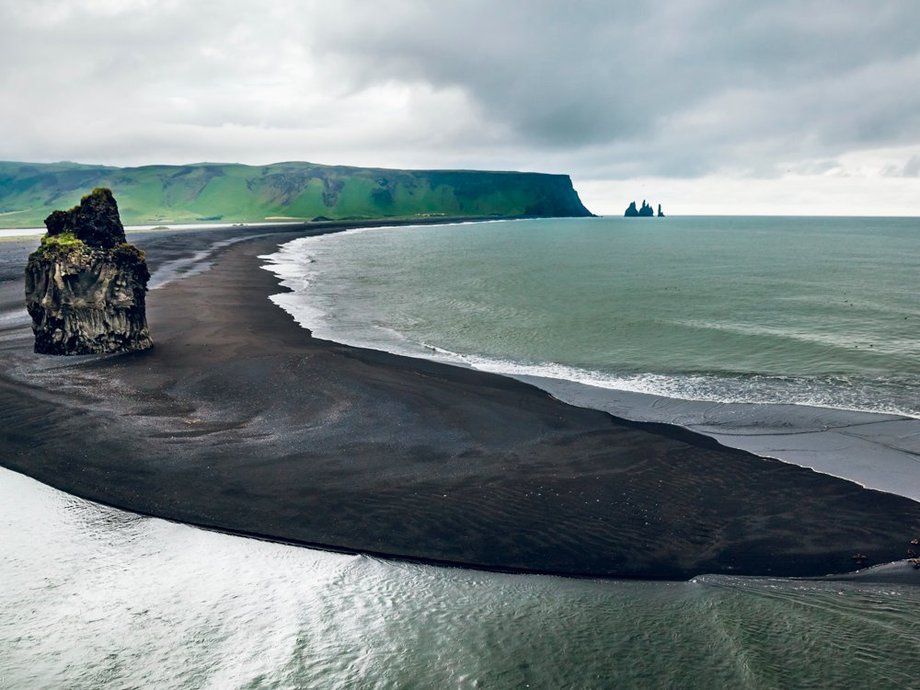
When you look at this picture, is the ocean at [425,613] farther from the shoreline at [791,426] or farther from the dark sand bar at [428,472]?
the dark sand bar at [428,472]

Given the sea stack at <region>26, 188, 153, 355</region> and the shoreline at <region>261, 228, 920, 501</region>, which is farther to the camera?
the sea stack at <region>26, 188, 153, 355</region>

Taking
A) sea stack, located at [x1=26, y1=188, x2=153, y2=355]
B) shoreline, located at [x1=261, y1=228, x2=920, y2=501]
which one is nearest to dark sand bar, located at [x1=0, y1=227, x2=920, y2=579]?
shoreline, located at [x1=261, y1=228, x2=920, y2=501]

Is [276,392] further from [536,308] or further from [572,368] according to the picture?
[536,308]

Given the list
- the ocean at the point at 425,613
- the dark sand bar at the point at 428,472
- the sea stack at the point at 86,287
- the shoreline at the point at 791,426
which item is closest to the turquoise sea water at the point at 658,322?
the shoreline at the point at 791,426

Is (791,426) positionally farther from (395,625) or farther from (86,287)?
(86,287)

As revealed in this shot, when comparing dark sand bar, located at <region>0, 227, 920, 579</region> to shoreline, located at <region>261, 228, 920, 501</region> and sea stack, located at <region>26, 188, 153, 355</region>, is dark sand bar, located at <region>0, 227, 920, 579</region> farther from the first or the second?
sea stack, located at <region>26, 188, 153, 355</region>

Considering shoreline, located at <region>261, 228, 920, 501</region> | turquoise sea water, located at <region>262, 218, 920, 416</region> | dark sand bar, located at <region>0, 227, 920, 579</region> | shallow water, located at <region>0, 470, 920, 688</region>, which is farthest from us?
turquoise sea water, located at <region>262, 218, 920, 416</region>

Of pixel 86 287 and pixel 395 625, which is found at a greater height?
pixel 86 287

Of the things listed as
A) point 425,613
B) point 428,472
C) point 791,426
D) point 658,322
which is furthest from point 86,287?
point 658,322
